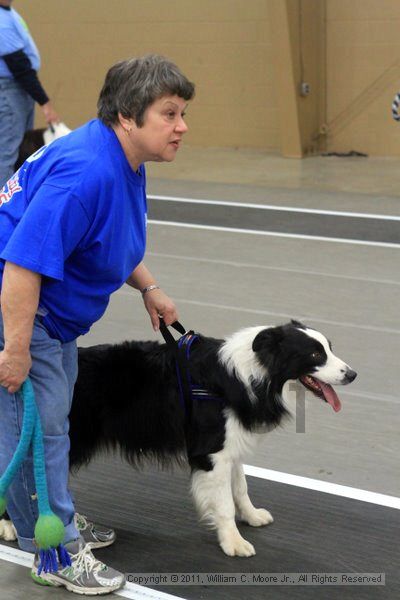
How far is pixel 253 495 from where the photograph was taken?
3.83 m

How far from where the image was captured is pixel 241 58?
1192 cm

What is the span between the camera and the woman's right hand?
2747 mm

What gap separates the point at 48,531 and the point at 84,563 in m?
0.29

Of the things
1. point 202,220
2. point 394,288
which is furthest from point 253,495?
point 202,220

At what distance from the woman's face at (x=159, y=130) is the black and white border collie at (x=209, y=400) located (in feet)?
2.77

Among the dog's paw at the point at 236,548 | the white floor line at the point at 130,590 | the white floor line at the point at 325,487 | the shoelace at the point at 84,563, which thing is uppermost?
the shoelace at the point at 84,563

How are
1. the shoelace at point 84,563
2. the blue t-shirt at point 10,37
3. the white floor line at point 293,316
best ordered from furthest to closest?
the blue t-shirt at point 10,37 < the white floor line at point 293,316 < the shoelace at point 84,563

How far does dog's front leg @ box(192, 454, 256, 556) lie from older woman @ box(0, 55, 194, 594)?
0.53 m

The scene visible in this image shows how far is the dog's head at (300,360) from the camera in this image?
329cm

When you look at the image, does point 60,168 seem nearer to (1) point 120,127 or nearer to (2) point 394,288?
(1) point 120,127

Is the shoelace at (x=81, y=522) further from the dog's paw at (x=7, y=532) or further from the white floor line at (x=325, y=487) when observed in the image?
the white floor line at (x=325, y=487)

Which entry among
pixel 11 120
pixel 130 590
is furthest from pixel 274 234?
pixel 130 590

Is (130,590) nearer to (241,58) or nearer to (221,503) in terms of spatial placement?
(221,503)

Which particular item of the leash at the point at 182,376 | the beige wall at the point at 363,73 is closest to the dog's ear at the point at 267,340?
the leash at the point at 182,376
